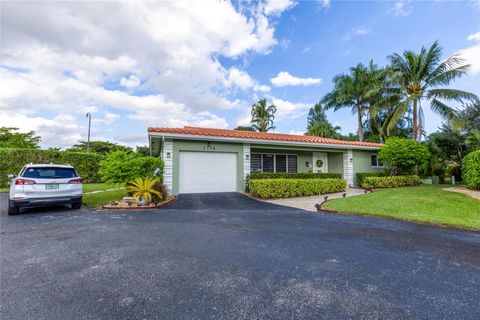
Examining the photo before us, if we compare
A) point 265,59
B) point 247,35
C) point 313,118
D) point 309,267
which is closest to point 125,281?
point 309,267

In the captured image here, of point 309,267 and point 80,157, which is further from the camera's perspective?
point 80,157

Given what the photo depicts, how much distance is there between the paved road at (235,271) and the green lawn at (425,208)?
114cm

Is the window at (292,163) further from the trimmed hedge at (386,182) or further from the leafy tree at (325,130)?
the leafy tree at (325,130)

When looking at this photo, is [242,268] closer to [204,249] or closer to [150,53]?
[204,249]

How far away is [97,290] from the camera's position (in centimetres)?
252

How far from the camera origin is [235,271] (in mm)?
3012

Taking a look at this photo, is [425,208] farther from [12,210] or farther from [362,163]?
[12,210]

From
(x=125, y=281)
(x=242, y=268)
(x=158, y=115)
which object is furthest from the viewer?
(x=158, y=115)

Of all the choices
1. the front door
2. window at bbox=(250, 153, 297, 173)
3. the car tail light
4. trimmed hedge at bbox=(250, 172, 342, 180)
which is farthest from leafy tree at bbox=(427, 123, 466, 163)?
the car tail light

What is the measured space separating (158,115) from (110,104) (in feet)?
15.8

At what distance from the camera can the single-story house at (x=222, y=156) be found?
10.6 m

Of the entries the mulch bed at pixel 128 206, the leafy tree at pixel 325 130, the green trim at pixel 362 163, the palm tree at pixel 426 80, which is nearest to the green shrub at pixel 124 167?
the mulch bed at pixel 128 206

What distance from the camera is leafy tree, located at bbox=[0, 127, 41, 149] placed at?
2459 centimetres

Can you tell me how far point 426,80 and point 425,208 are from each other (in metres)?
13.7
